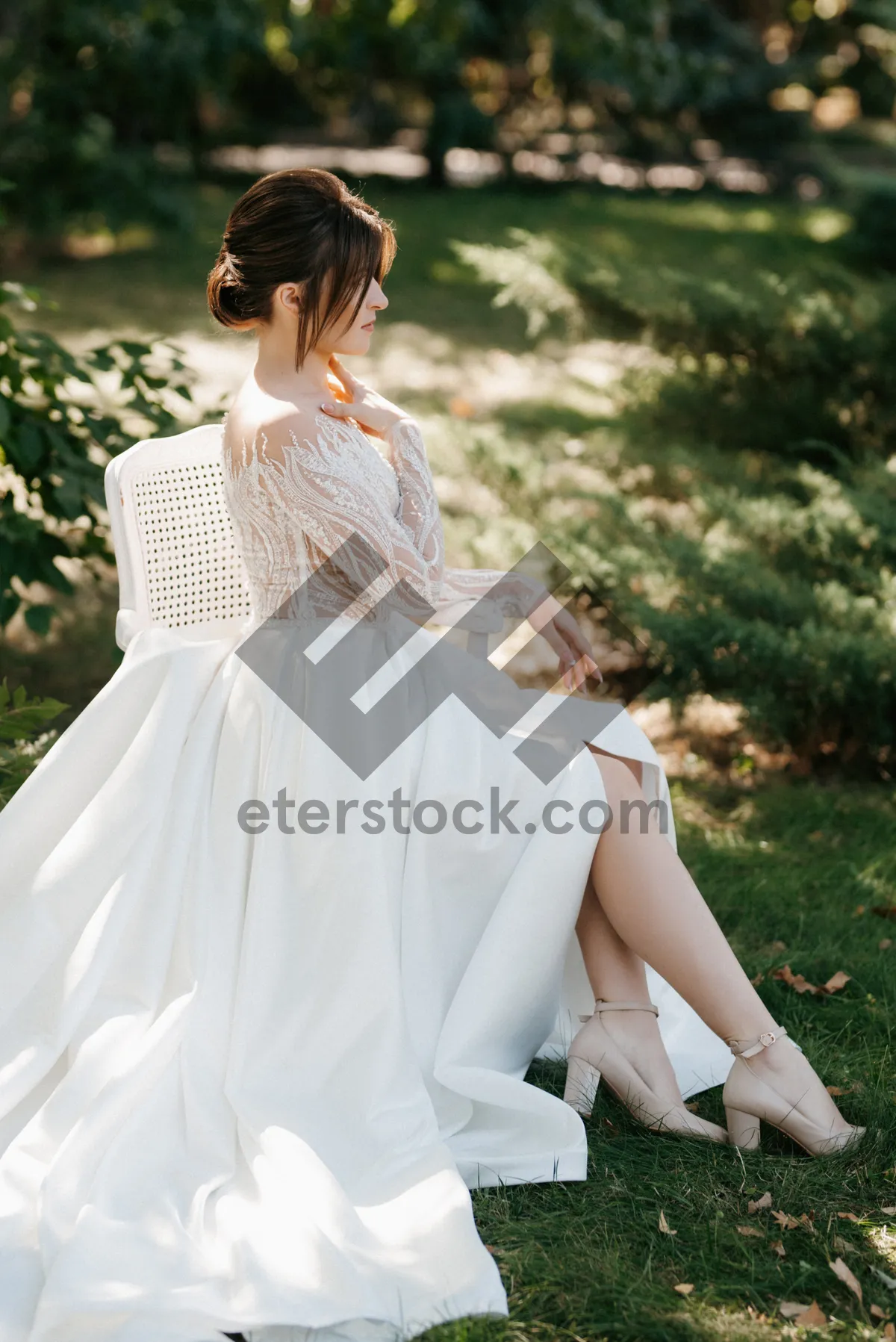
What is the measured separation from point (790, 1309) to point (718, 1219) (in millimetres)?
210

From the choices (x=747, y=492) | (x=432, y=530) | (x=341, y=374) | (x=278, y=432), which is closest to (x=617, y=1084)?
(x=432, y=530)

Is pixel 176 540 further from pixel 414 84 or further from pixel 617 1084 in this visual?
pixel 414 84

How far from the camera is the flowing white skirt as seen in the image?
2.14 meters

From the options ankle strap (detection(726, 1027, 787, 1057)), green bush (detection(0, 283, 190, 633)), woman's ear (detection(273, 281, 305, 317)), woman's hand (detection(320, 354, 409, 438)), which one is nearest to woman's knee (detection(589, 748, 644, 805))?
ankle strap (detection(726, 1027, 787, 1057))

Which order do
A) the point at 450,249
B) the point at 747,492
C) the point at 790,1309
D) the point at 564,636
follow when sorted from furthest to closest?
1. the point at 450,249
2. the point at 747,492
3. the point at 564,636
4. the point at 790,1309

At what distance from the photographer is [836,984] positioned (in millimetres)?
3045

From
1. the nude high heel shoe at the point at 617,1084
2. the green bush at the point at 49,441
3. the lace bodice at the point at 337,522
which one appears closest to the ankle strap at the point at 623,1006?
the nude high heel shoe at the point at 617,1084

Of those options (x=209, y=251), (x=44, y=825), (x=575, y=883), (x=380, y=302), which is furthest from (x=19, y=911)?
(x=209, y=251)

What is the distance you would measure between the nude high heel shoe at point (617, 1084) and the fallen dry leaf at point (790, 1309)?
1.33 ft

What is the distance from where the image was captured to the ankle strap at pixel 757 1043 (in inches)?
93.5

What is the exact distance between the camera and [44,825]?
2.51 meters

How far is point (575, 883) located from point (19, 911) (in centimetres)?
99

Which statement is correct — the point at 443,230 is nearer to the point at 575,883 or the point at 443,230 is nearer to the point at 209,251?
the point at 209,251

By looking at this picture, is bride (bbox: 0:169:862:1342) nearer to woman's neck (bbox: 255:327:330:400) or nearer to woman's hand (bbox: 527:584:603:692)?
woman's neck (bbox: 255:327:330:400)
